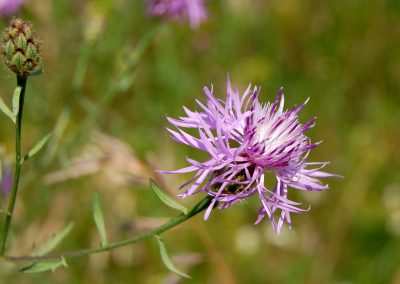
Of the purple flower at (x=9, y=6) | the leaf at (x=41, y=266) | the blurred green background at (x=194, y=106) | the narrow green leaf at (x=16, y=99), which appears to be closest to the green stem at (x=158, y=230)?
the leaf at (x=41, y=266)

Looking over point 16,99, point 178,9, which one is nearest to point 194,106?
point 178,9

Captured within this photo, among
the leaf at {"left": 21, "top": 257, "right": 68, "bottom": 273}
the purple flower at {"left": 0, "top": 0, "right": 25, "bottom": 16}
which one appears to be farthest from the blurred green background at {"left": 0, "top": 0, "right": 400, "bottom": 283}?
the leaf at {"left": 21, "top": 257, "right": 68, "bottom": 273}

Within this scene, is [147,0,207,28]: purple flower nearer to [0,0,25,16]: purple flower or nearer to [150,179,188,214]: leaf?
[0,0,25,16]: purple flower

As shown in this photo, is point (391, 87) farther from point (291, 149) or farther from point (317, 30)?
point (291, 149)

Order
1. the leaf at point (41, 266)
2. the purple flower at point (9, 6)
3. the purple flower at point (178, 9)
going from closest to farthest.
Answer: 1. the leaf at point (41, 266)
2. the purple flower at point (9, 6)
3. the purple flower at point (178, 9)

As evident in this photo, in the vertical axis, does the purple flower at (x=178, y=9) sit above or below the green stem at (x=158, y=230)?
above

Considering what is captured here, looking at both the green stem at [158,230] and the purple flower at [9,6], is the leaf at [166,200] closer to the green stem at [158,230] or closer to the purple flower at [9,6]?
the green stem at [158,230]
